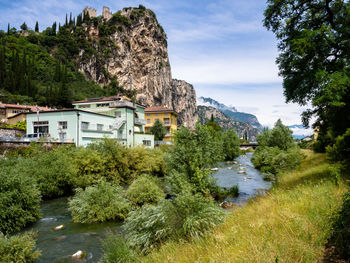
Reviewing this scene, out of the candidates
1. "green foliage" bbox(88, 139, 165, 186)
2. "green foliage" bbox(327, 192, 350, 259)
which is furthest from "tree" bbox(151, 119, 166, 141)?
"green foliage" bbox(327, 192, 350, 259)

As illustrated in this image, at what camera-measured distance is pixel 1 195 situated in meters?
14.8

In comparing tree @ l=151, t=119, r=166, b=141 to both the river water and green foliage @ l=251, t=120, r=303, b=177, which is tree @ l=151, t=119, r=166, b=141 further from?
the river water

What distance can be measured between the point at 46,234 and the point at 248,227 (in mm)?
13112

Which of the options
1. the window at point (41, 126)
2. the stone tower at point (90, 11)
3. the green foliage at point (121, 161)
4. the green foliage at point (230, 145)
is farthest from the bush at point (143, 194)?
the stone tower at point (90, 11)

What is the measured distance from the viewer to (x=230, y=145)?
7225cm

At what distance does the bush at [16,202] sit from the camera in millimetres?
14609

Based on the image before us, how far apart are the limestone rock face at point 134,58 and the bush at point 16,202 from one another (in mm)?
113952

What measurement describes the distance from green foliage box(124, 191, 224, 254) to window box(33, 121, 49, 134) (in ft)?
118

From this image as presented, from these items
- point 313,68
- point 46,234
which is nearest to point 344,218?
point 313,68

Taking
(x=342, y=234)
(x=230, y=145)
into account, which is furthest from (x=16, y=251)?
(x=230, y=145)

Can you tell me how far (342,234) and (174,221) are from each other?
5.99m

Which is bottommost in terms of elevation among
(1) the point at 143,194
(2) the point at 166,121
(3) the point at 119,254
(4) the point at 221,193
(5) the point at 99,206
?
(4) the point at 221,193

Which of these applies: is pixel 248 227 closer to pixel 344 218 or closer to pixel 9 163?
A: pixel 344 218

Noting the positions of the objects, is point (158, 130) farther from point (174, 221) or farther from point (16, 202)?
point (174, 221)
